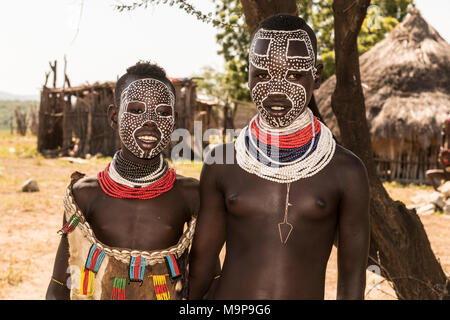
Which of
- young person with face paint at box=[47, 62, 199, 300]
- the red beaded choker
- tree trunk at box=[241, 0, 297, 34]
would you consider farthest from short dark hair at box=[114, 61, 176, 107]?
tree trunk at box=[241, 0, 297, 34]

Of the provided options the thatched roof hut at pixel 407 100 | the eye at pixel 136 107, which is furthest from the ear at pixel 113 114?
the thatched roof hut at pixel 407 100

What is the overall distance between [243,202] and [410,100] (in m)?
13.4

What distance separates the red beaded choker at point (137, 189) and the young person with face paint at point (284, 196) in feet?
1.37

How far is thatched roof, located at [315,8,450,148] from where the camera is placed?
540 inches

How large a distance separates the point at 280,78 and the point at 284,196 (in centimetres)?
48

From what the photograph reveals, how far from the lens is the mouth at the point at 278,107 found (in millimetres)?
1959

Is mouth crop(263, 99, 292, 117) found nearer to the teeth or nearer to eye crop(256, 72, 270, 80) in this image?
eye crop(256, 72, 270, 80)

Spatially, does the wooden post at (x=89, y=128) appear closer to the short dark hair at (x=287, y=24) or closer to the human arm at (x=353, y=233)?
the short dark hair at (x=287, y=24)

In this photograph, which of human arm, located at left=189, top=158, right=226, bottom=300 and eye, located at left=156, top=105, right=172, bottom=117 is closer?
human arm, located at left=189, top=158, right=226, bottom=300

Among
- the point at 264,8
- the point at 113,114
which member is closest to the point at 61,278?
the point at 113,114

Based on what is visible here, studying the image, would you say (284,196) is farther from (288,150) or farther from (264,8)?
(264,8)

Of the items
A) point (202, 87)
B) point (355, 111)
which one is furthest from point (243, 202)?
point (202, 87)

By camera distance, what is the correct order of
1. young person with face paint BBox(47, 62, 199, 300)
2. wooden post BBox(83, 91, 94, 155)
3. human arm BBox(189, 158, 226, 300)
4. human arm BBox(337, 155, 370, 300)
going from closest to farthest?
human arm BBox(337, 155, 370, 300), human arm BBox(189, 158, 226, 300), young person with face paint BBox(47, 62, 199, 300), wooden post BBox(83, 91, 94, 155)

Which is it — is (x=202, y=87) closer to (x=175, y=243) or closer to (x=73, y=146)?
(x=73, y=146)
